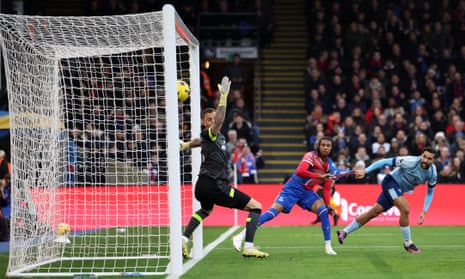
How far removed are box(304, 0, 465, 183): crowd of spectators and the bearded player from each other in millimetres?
8839

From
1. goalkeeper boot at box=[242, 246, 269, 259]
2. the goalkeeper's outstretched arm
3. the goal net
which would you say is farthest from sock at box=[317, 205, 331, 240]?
Result: the goalkeeper's outstretched arm

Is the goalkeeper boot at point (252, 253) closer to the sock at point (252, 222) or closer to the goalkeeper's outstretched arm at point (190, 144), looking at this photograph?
the sock at point (252, 222)

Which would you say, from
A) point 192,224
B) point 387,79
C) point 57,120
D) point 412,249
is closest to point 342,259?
point 412,249

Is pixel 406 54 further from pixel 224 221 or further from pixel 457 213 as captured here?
pixel 224 221

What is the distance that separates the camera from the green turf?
9984 millimetres

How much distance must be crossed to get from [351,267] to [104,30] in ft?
14.4

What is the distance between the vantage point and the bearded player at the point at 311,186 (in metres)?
12.7

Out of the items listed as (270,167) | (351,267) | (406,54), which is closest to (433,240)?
(351,267)

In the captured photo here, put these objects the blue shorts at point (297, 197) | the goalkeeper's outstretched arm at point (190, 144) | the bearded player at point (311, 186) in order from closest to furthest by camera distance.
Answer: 1. the goalkeeper's outstretched arm at point (190, 144)
2. the bearded player at point (311, 186)
3. the blue shorts at point (297, 197)

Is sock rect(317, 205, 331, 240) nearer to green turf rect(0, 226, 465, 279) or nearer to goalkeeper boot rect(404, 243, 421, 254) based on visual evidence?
green turf rect(0, 226, 465, 279)

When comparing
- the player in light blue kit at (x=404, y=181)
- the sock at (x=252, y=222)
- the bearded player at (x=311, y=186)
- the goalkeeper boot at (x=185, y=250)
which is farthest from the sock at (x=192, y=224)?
the player in light blue kit at (x=404, y=181)

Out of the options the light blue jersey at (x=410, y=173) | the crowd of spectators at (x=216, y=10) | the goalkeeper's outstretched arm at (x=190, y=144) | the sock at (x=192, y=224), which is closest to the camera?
the goalkeeper's outstretched arm at (x=190, y=144)

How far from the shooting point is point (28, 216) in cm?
1127

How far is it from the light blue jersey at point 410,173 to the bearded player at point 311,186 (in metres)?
0.96
